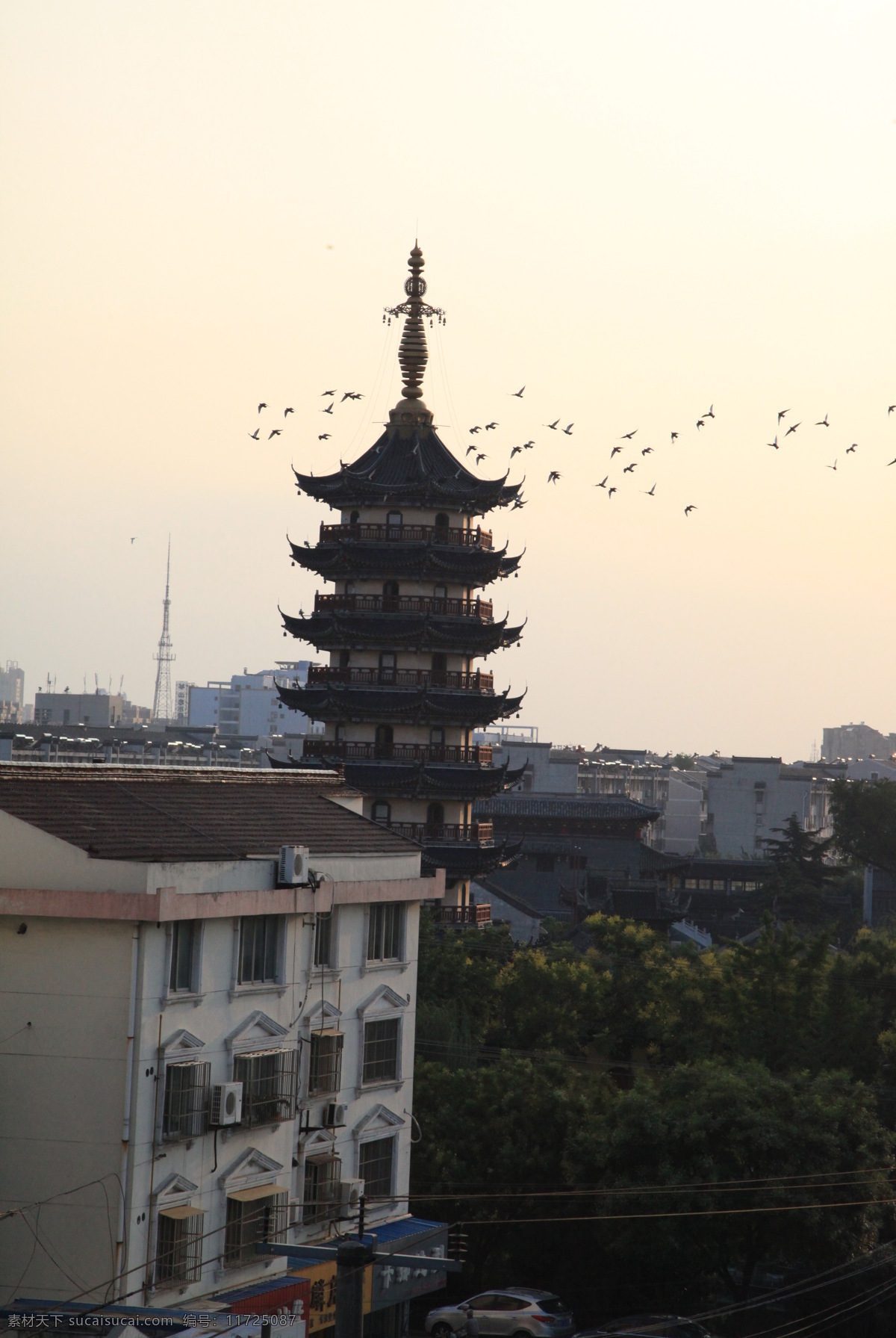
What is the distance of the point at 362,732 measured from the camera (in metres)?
70.8

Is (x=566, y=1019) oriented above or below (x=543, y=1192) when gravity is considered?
above

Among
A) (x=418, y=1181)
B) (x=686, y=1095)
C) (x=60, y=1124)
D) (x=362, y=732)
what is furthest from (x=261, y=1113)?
(x=362, y=732)

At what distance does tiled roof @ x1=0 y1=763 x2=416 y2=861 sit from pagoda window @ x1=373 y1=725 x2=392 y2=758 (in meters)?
29.8

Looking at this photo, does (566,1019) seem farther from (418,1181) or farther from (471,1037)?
(418,1181)

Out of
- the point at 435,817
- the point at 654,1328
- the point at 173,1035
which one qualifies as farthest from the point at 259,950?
the point at 435,817

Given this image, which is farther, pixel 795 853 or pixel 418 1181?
pixel 795 853

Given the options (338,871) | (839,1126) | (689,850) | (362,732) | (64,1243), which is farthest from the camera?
(689,850)

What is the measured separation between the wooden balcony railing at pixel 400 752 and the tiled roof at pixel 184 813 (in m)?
29.5

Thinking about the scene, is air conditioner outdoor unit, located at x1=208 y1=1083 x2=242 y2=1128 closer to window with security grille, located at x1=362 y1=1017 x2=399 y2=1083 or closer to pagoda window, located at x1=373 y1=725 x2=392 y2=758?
window with security grille, located at x1=362 y1=1017 x2=399 y2=1083

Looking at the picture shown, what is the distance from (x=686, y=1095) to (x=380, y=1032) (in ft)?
25.1

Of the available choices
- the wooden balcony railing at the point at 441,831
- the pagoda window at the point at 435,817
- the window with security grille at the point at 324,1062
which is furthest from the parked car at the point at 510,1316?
the pagoda window at the point at 435,817

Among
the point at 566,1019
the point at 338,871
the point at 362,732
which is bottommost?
the point at 566,1019

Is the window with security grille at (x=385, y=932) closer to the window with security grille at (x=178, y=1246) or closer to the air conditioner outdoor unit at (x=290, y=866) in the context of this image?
the air conditioner outdoor unit at (x=290, y=866)

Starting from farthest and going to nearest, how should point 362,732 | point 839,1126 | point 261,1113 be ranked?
1. point 362,732
2. point 839,1126
3. point 261,1113
